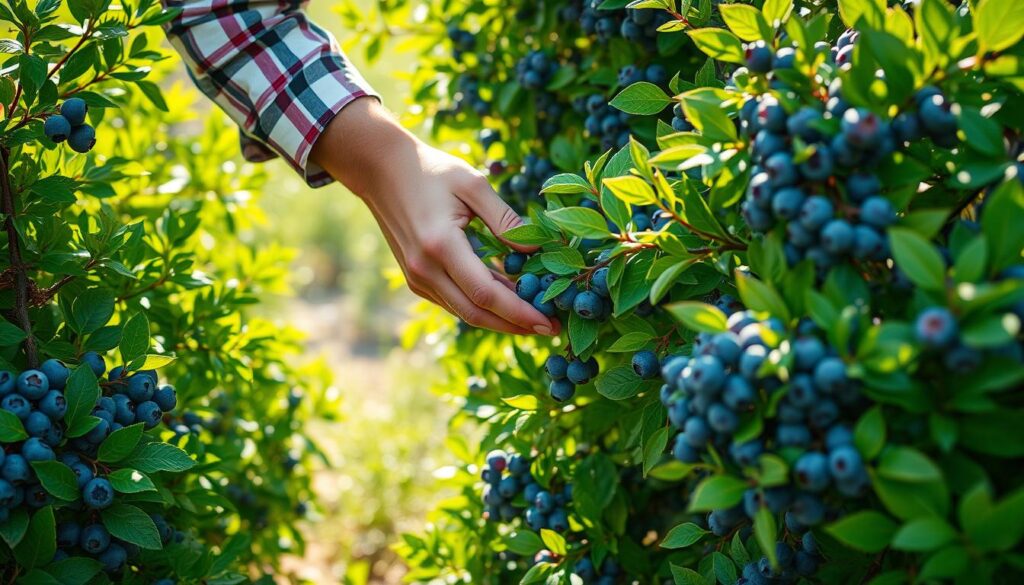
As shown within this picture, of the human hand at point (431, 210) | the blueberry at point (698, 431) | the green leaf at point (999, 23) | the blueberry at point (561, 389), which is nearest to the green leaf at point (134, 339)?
the human hand at point (431, 210)

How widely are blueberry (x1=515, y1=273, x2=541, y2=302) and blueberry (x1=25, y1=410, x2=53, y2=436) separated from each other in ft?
2.39

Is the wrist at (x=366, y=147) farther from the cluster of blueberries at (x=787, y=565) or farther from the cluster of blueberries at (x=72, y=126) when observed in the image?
the cluster of blueberries at (x=787, y=565)

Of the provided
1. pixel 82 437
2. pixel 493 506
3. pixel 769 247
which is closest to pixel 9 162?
pixel 82 437

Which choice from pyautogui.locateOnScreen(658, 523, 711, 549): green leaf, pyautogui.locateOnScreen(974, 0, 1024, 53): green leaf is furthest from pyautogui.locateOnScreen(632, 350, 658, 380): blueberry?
pyautogui.locateOnScreen(974, 0, 1024, 53): green leaf

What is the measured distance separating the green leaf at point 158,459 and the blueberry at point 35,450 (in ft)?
0.39

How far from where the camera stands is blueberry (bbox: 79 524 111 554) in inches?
49.8

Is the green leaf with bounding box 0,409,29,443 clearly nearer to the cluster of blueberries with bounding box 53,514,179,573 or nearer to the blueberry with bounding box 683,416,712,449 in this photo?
the cluster of blueberries with bounding box 53,514,179,573

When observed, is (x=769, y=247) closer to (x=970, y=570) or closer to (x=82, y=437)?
(x=970, y=570)

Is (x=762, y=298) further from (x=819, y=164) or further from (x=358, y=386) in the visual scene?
(x=358, y=386)

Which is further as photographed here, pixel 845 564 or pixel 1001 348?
pixel 845 564

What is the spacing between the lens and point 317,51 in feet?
5.64

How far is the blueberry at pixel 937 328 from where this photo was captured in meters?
0.80

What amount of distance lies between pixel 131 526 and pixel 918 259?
1140mm

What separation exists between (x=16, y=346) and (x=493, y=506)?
3.05 feet
